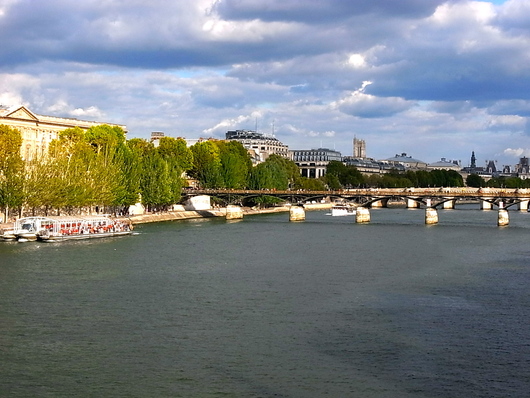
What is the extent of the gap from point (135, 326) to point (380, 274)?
2085 centimetres

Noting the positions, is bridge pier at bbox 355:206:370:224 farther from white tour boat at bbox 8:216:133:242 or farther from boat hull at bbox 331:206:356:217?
white tour boat at bbox 8:216:133:242

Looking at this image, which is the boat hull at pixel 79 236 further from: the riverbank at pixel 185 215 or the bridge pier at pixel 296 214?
the bridge pier at pixel 296 214

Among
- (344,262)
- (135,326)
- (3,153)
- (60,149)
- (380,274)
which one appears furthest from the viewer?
(60,149)

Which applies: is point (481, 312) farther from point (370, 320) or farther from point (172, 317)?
point (172, 317)

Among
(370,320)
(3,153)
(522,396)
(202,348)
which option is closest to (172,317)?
(202,348)

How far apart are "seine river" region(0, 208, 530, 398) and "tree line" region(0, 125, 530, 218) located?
1385cm

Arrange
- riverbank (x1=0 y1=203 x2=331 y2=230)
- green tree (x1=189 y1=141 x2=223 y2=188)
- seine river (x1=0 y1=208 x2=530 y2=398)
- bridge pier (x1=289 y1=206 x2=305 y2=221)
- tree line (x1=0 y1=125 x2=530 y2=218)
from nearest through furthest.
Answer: seine river (x1=0 y1=208 x2=530 y2=398)
tree line (x1=0 y1=125 x2=530 y2=218)
riverbank (x1=0 y1=203 x2=331 y2=230)
bridge pier (x1=289 y1=206 x2=305 y2=221)
green tree (x1=189 y1=141 x2=223 y2=188)

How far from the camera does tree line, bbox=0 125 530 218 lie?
7906 centimetres

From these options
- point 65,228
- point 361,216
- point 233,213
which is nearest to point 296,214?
point 361,216

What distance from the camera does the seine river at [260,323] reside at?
28641 mm

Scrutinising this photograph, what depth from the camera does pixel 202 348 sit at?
107 ft

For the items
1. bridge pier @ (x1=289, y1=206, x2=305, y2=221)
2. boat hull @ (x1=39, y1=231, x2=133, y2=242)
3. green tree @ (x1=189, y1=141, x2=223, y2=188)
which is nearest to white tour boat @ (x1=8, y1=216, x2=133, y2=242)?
boat hull @ (x1=39, y1=231, x2=133, y2=242)

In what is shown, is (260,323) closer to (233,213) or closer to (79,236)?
(79,236)

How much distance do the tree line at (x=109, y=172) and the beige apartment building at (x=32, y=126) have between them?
7949 mm
